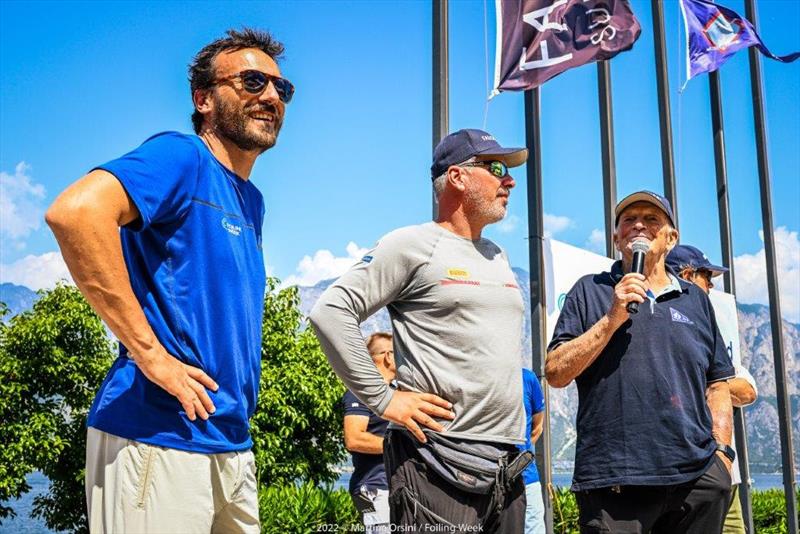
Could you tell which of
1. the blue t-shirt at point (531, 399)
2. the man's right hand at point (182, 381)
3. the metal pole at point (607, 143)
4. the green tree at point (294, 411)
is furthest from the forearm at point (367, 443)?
the green tree at point (294, 411)

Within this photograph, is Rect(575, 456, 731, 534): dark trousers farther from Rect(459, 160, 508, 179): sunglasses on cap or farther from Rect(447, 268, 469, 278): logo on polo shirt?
Rect(459, 160, 508, 179): sunglasses on cap

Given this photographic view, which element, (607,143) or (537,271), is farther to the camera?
(607,143)

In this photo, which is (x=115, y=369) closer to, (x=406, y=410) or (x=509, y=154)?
(x=406, y=410)

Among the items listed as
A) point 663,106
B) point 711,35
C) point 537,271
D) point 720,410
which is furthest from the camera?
point 663,106

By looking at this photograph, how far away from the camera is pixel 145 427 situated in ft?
6.58

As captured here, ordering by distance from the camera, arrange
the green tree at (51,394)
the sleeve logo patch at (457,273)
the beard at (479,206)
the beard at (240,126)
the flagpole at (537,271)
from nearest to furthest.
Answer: the beard at (240,126), the sleeve logo patch at (457,273), the beard at (479,206), the flagpole at (537,271), the green tree at (51,394)

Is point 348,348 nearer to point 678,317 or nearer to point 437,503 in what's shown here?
point 437,503

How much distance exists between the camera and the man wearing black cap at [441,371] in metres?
2.69

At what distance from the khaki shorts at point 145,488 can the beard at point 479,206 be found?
142 centimetres

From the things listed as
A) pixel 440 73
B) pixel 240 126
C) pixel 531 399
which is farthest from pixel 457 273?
pixel 440 73

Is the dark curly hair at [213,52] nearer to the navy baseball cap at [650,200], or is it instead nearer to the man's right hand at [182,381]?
the man's right hand at [182,381]

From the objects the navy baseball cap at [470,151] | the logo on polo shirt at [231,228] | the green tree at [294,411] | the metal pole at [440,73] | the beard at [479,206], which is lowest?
the green tree at [294,411]

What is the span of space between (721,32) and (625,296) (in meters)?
8.21

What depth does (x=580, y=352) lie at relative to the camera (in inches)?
128
